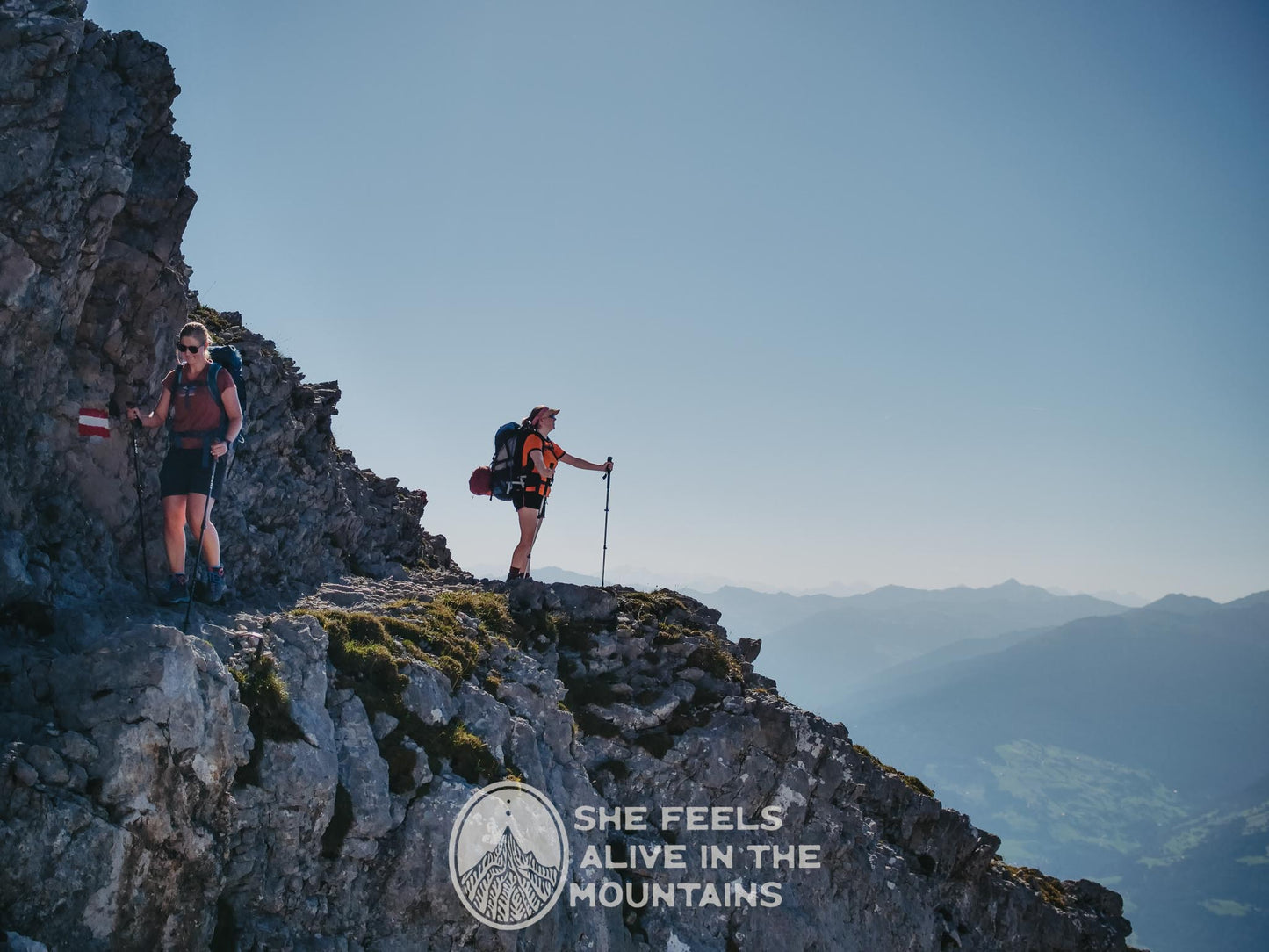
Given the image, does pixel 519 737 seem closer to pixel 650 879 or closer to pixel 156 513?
pixel 650 879

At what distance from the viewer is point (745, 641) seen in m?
27.6

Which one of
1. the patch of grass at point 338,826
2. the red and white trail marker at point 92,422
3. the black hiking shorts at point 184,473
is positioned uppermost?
the red and white trail marker at point 92,422

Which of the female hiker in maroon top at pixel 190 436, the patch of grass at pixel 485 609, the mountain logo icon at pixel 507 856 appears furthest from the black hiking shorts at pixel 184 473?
the mountain logo icon at pixel 507 856

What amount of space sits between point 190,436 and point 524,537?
9975mm

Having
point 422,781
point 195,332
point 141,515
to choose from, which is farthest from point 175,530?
point 422,781

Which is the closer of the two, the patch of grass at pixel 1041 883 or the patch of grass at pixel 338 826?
the patch of grass at pixel 338 826

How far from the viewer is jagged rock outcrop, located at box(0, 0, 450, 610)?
11.5m

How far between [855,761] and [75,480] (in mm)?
19756

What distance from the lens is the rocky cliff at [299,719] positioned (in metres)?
8.96

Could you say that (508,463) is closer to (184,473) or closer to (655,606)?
(655,606)

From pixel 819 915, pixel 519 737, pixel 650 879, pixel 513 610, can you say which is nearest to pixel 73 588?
pixel 519 737

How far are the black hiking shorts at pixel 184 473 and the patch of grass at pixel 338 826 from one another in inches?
206

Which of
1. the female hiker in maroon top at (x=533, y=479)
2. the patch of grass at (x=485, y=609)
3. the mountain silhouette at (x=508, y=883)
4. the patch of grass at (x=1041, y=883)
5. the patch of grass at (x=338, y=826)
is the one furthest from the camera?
the patch of grass at (x=1041, y=883)

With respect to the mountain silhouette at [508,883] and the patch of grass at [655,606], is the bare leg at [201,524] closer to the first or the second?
the mountain silhouette at [508,883]
